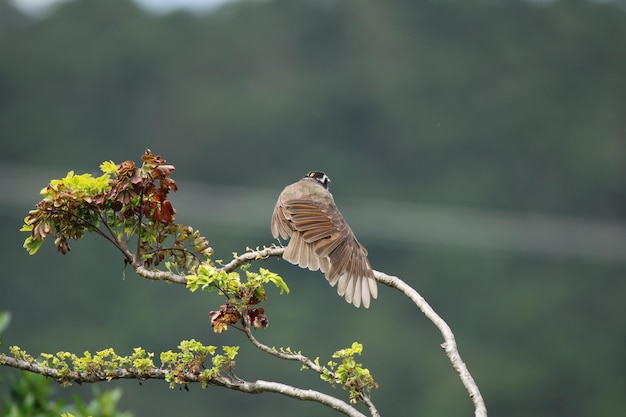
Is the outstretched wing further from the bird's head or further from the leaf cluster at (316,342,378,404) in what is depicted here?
the bird's head

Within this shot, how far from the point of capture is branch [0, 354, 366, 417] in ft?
11.1

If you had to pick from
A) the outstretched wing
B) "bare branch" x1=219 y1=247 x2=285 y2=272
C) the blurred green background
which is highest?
the blurred green background

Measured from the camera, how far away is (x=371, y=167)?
4684 centimetres

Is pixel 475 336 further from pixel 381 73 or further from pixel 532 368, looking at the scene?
pixel 381 73

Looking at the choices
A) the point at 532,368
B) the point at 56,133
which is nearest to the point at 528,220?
the point at 532,368

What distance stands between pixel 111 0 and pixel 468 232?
22.0m

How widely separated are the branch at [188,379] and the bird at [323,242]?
99 centimetres

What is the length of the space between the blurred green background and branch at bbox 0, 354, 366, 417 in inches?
1293

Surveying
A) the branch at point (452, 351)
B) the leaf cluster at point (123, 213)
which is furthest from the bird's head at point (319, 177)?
the branch at point (452, 351)

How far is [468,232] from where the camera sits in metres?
43.2

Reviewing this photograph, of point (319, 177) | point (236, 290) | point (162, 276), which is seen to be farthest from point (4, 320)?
Answer: point (319, 177)

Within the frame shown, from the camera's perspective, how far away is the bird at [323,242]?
4.76 meters

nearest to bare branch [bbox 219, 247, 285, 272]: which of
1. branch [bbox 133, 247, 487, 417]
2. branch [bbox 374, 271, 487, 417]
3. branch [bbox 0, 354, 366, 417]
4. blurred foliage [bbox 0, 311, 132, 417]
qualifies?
branch [bbox 133, 247, 487, 417]

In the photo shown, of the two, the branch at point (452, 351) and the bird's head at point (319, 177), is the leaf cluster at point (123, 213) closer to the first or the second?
the branch at point (452, 351)
